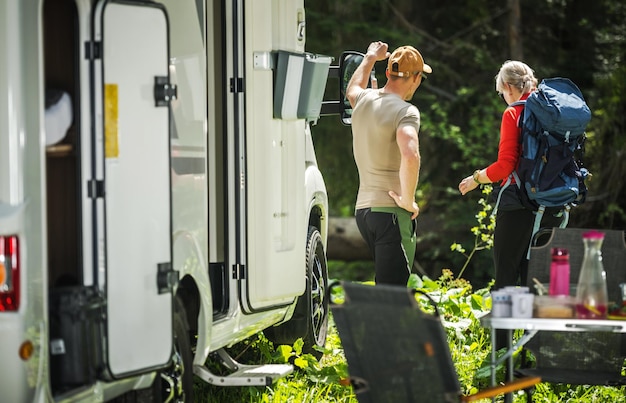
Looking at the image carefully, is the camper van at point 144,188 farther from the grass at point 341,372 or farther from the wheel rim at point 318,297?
the wheel rim at point 318,297

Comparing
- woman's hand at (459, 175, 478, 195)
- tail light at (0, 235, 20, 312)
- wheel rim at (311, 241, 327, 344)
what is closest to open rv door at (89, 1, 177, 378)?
tail light at (0, 235, 20, 312)

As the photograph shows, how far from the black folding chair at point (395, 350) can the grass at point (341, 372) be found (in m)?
2.04

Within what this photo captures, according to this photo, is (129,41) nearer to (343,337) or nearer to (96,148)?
(96,148)

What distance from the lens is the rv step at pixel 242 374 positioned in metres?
5.37

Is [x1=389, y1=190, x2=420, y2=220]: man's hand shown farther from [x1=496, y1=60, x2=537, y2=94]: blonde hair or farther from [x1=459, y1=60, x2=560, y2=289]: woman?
[x1=496, y1=60, x2=537, y2=94]: blonde hair

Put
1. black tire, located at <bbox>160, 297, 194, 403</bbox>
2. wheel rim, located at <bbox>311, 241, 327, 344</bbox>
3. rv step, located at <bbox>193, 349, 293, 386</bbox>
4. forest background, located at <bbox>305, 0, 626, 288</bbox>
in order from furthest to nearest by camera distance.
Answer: forest background, located at <bbox>305, 0, 626, 288</bbox>
wheel rim, located at <bbox>311, 241, 327, 344</bbox>
rv step, located at <bbox>193, 349, 293, 386</bbox>
black tire, located at <bbox>160, 297, 194, 403</bbox>

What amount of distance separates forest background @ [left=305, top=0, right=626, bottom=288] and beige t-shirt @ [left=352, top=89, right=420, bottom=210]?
7.56 meters

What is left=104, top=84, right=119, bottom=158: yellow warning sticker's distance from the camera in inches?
169

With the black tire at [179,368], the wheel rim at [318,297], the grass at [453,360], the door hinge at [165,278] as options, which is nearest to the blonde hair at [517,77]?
the grass at [453,360]

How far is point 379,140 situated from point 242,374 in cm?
142

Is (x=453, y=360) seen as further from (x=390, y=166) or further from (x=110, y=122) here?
(x=110, y=122)

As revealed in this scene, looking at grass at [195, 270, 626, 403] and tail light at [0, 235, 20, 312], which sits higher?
tail light at [0, 235, 20, 312]

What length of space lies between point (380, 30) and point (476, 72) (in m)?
1.67

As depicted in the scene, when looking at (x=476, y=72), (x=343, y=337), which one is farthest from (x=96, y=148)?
(x=476, y=72)
